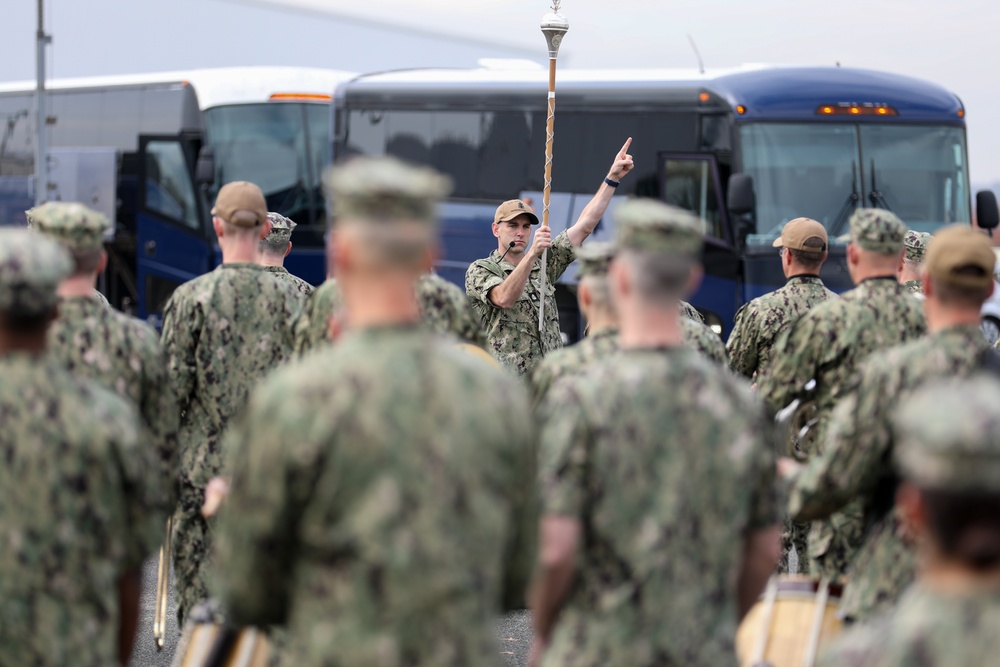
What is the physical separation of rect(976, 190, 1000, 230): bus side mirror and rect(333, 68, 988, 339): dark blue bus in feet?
0.63

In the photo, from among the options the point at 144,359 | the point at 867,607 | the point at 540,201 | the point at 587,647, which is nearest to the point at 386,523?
the point at 587,647

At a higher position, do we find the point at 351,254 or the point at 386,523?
the point at 351,254

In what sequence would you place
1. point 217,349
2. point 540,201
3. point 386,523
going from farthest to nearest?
1. point 540,201
2. point 217,349
3. point 386,523

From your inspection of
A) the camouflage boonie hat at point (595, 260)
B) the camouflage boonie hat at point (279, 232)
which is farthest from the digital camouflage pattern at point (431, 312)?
the camouflage boonie hat at point (279, 232)

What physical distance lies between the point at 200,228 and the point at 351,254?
18783 mm

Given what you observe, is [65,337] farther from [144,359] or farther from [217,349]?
[217,349]

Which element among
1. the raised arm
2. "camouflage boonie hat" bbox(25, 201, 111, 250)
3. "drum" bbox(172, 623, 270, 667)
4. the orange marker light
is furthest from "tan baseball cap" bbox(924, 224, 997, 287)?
the orange marker light

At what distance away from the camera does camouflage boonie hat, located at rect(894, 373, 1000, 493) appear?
8.36ft

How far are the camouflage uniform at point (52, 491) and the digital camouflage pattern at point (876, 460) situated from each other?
1783 mm

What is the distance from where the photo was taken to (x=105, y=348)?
5195 mm

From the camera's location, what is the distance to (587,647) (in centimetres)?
352

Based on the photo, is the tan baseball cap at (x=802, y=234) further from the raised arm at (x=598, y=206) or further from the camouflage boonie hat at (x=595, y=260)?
the camouflage boonie hat at (x=595, y=260)

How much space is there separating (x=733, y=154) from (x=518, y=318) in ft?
25.6

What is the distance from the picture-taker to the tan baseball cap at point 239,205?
6.34 meters
